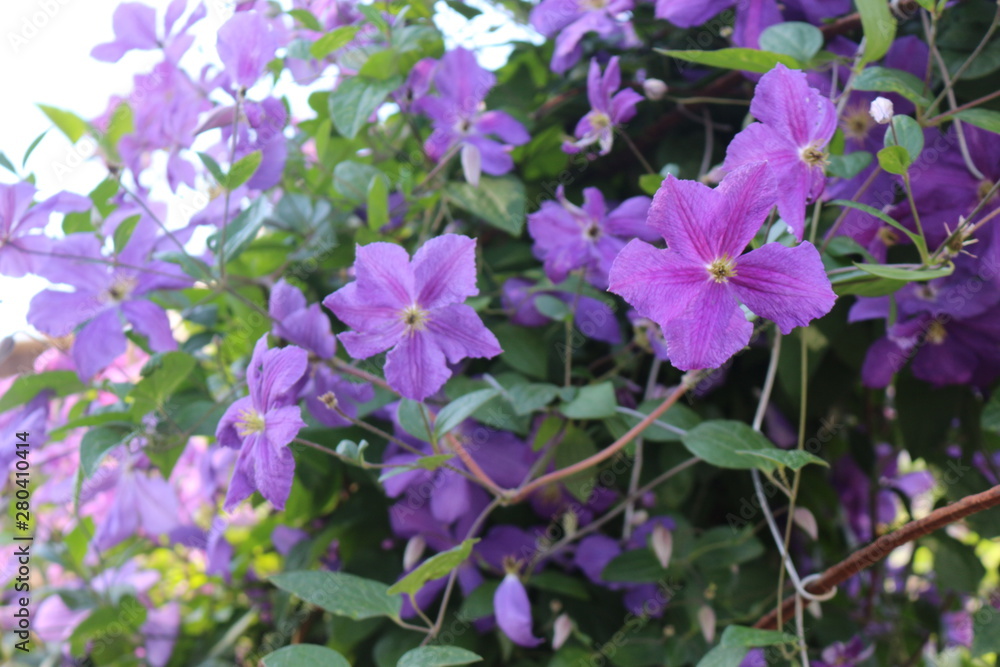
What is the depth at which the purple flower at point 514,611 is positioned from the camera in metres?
0.63

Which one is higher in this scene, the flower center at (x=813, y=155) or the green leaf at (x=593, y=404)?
the flower center at (x=813, y=155)

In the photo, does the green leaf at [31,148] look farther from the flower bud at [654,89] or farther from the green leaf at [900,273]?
the green leaf at [900,273]

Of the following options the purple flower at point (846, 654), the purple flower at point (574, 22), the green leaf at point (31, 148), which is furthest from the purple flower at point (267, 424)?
the purple flower at point (846, 654)

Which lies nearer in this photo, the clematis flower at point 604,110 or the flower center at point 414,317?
the flower center at point 414,317

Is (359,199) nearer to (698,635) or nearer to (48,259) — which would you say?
(48,259)

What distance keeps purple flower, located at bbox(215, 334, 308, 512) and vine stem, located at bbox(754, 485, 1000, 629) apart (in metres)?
0.37

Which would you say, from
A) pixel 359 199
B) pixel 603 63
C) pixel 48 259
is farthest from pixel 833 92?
pixel 48 259

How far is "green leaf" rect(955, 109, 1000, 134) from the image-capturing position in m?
0.50

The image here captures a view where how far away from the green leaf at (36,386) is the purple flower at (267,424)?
0.94 ft

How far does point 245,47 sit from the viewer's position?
0.67 metres

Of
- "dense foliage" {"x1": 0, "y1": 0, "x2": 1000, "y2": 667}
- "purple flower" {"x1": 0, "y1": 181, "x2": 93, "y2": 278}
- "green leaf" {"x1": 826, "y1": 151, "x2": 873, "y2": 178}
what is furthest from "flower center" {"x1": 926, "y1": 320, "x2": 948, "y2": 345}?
"purple flower" {"x1": 0, "y1": 181, "x2": 93, "y2": 278}

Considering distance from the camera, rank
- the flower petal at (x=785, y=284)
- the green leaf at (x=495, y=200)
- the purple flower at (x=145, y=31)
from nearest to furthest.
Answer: the flower petal at (x=785, y=284)
the green leaf at (x=495, y=200)
the purple flower at (x=145, y=31)

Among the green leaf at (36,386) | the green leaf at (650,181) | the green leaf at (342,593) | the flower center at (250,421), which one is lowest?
the green leaf at (342,593)

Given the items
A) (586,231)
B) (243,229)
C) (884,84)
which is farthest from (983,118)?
(243,229)
